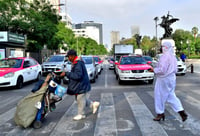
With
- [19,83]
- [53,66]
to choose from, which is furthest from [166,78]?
[53,66]

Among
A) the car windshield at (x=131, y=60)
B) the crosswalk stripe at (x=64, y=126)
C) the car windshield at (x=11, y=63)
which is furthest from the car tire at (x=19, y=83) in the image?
the crosswalk stripe at (x=64, y=126)

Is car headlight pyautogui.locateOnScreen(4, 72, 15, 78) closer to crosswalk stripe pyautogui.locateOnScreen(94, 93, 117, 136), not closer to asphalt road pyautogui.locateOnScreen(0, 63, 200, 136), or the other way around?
asphalt road pyautogui.locateOnScreen(0, 63, 200, 136)

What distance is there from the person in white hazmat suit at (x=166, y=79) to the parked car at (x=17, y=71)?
8104mm

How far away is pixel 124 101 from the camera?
7.55m

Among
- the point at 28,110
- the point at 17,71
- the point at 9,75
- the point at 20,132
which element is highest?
the point at 17,71

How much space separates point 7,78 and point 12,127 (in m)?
6.21

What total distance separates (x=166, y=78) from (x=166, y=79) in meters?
0.02

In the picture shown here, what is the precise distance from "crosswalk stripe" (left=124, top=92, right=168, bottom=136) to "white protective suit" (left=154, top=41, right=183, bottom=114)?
1.30ft

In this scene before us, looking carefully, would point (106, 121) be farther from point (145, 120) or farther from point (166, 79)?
point (166, 79)

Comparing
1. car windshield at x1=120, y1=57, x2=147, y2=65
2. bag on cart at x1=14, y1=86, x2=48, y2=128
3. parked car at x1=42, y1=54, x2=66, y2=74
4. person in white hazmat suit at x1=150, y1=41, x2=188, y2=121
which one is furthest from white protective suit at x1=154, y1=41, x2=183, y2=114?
parked car at x1=42, y1=54, x2=66, y2=74

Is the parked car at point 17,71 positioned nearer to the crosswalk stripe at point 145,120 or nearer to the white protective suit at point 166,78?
the crosswalk stripe at point 145,120

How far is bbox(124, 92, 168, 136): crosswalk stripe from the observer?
4388 millimetres

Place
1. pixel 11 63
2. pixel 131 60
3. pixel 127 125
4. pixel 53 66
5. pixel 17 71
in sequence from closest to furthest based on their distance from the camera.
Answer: pixel 127 125 → pixel 17 71 → pixel 11 63 → pixel 131 60 → pixel 53 66

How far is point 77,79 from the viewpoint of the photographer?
495 cm
